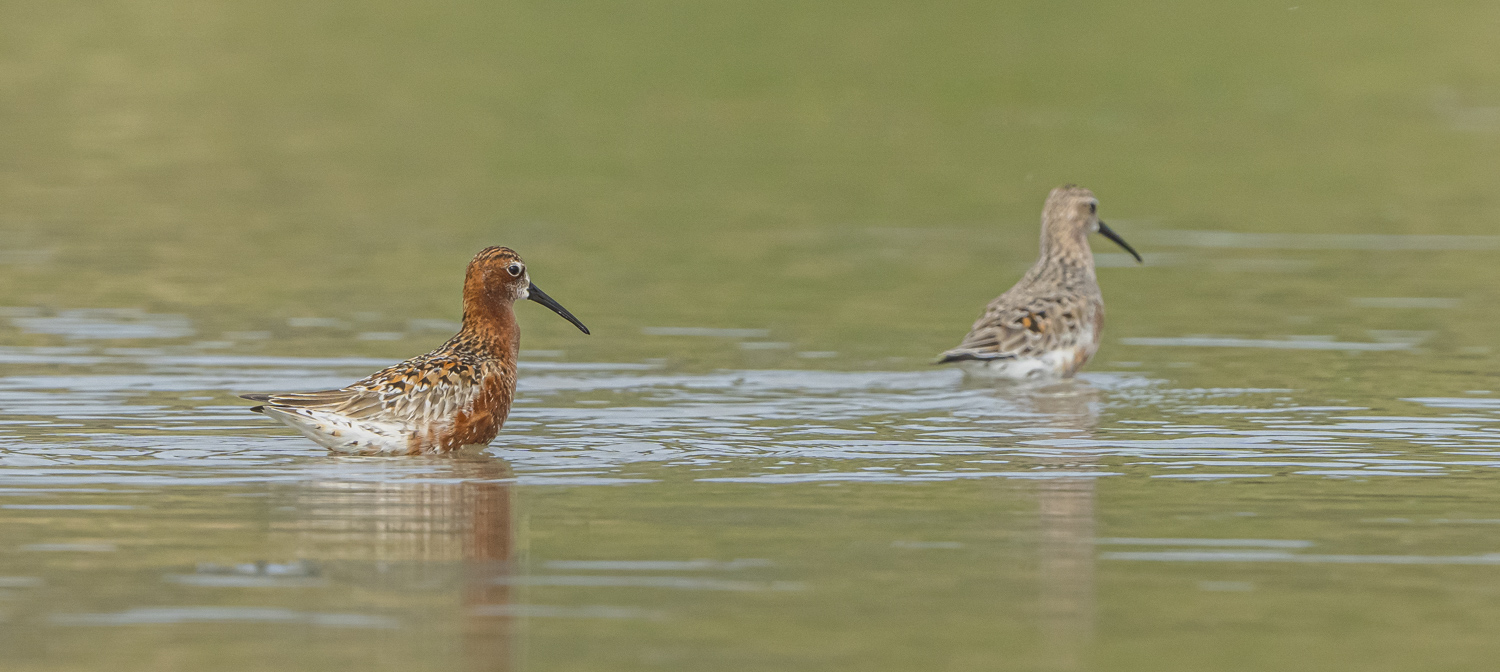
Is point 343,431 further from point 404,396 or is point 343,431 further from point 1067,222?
point 1067,222

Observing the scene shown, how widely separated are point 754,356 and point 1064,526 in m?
6.55

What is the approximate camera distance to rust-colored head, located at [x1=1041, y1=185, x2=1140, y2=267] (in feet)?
62.3

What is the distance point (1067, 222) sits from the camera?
1905 centimetres

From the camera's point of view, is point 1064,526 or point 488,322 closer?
point 1064,526

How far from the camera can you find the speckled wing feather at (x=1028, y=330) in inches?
660

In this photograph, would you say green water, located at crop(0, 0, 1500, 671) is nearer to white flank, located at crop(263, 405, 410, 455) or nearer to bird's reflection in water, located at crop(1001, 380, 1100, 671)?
bird's reflection in water, located at crop(1001, 380, 1100, 671)

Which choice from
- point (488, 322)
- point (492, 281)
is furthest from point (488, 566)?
point (492, 281)

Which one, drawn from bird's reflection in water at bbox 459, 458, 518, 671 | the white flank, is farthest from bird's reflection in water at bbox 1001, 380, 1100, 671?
the white flank

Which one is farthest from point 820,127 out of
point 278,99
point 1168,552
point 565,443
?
point 1168,552

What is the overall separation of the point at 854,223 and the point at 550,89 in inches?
530

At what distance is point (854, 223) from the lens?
2678 centimetres

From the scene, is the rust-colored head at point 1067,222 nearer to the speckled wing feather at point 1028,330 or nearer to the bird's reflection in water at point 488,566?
the speckled wing feather at point 1028,330

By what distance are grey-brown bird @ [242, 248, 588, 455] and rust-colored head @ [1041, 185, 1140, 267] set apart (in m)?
6.38

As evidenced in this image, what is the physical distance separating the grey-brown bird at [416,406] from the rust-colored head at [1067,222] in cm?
638
